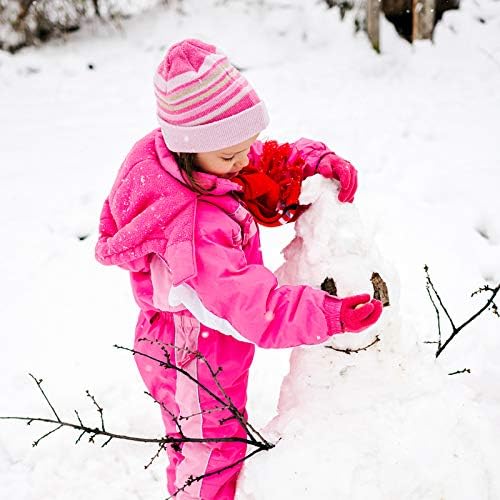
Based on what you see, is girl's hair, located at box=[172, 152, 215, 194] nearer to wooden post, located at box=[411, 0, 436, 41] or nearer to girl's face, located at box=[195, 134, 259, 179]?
Result: girl's face, located at box=[195, 134, 259, 179]

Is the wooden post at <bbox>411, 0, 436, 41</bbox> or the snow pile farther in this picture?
the wooden post at <bbox>411, 0, 436, 41</bbox>

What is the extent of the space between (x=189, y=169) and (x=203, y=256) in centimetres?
23

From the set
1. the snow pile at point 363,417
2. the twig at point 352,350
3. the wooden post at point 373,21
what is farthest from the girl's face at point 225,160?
the wooden post at point 373,21

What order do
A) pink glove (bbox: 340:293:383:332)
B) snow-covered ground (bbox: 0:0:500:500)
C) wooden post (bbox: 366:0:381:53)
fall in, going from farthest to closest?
wooden post (bbox: 366:0:381:53)
snow-covered ground (bbox: 0:0:500:500)
pink glove (bbox: 340:293:383:332)

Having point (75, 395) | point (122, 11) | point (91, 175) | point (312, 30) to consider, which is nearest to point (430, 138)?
point (312, 30)

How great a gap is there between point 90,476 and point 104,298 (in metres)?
1.06

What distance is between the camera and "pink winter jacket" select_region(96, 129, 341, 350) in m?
1.37

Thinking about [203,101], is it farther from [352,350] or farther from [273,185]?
[352,350]

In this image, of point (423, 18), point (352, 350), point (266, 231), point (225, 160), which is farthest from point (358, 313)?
point (423, 18)

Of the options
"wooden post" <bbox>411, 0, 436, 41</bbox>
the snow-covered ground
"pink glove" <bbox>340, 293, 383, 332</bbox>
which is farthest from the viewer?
"wooden post" <bbox>411, 0, 436, 41</bbox>

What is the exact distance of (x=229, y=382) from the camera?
1701mm

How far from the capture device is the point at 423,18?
4691 millimetres

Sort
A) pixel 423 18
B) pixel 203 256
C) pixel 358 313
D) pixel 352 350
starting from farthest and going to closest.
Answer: pixel 423 18 < pixel 352 350 < pixel 203 256 < pixel 358 313

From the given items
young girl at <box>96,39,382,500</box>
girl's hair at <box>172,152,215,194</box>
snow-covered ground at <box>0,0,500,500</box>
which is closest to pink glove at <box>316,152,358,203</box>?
young girl at <box>96,39,382,500</box>
